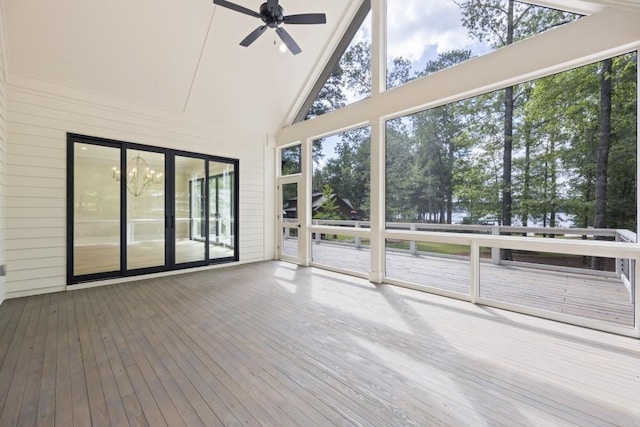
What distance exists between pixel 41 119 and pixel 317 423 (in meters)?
5.40

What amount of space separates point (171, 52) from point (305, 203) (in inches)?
141

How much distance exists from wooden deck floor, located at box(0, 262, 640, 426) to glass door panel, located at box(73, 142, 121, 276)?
0.93 metres

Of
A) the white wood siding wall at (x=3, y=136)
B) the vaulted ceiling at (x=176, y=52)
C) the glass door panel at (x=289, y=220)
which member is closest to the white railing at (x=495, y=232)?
the glass door panel at (x=289, y=220)

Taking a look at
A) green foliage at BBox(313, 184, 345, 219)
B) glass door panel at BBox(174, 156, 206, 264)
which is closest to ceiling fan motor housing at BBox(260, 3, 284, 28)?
green foliage at BBox(313, 184, 345, 219)

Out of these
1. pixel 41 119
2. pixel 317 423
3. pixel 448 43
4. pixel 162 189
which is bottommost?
pixel 317 423

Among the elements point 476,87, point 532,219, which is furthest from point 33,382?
point 476,87

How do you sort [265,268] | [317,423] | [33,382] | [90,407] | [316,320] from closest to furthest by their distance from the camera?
1. [317,423]
2. [90,407]
3. [33,382]
4. [316,320]
5. [265,268]

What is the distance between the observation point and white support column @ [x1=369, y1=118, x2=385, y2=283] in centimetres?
487

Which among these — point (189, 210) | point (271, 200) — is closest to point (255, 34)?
point (189, 210)

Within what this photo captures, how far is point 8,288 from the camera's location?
396 cm

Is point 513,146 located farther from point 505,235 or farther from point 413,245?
point 413,245

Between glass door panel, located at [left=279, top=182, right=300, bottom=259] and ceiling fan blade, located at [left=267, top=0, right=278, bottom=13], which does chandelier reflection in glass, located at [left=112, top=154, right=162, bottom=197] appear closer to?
glass door panel, located at [left=279, top=182, right=300, bottom=259]

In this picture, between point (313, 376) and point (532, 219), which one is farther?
point (532, 219)

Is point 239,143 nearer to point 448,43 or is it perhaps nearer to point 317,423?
point 448,43
